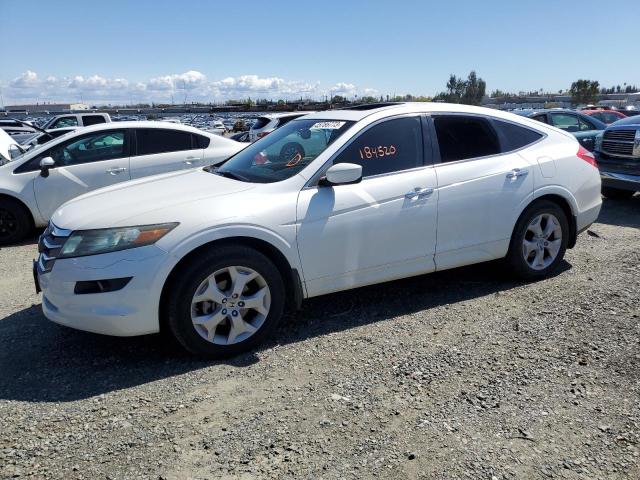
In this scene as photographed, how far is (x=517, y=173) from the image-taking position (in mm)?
4520

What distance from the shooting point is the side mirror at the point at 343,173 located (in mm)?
3668

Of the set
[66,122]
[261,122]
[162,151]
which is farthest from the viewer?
[66,122]

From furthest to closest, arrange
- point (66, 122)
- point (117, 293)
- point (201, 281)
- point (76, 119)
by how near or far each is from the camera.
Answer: point (66, 122)
point (76, 119)
point (201, 281)
point (117, 293)

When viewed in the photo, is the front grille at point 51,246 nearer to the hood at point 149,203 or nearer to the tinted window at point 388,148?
the hood at point 149,203

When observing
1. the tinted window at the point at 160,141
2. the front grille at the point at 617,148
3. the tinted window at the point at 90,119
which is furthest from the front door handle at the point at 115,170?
the tinted window at the point at 90,119

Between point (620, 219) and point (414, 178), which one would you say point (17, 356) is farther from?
point (620, 219)

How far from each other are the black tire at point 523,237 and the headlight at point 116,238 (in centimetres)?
300

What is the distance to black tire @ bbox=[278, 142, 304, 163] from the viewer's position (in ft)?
13.5

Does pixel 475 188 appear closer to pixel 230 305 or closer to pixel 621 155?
pixel 230 305

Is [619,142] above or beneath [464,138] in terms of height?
beneath

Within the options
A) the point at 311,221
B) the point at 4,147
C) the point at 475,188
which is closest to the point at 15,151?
the point at 4,147

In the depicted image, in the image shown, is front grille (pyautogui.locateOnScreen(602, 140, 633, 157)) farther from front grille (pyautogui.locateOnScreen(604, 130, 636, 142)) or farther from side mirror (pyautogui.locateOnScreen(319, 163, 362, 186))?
side mirror (pyautogui.locateOnScreen(319, 163, 362, 186))

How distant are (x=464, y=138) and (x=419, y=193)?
0.82 metres

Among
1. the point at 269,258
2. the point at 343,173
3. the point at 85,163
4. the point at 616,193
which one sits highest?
the point at 343,173
